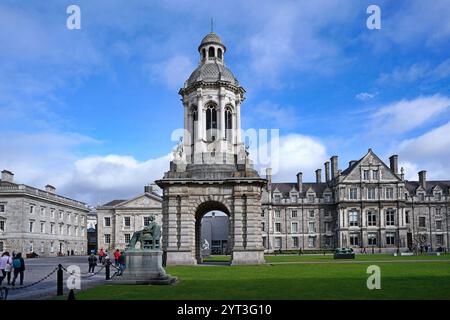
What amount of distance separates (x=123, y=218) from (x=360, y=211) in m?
42.8

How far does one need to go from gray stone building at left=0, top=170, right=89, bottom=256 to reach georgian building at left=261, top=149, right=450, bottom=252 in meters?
34.8

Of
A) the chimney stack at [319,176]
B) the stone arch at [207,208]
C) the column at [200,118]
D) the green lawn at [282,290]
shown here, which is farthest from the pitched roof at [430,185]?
the green lawn at [282,290]

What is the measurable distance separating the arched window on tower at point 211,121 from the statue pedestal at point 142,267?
63.9 feet

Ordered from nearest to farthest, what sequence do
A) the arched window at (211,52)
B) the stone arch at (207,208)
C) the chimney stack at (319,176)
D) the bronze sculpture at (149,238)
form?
the bronze sculpture at (149,238) < the stone arch at (207,208) < the arched window at (211,52) < the chimney stack at (319,176)

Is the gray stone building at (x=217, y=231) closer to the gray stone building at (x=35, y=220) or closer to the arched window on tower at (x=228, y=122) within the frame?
the gray stone building at (x=35, y=220)

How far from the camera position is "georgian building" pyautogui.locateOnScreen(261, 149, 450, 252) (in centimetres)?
8325

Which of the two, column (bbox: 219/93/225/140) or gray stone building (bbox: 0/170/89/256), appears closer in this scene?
column (bbox: 219/93/225/140)

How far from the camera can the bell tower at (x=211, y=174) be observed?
3812 centimetres

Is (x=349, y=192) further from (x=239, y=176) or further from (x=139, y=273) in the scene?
(x=139, y=273)

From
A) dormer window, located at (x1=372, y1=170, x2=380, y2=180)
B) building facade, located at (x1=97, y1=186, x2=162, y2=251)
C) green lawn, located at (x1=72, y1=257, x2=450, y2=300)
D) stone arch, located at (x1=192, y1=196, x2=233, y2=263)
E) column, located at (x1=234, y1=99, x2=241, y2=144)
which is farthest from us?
building facade, located at (x1=97, y1=186, x2=162, y2=251)


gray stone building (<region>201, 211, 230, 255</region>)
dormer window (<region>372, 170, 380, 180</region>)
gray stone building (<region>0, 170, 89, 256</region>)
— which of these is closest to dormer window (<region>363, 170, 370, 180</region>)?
dormer window (<region>372, 170, 380, 180</region>)

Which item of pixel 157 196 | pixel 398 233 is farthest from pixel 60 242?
pixel 398 233

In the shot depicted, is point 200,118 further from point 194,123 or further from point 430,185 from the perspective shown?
point 430,185

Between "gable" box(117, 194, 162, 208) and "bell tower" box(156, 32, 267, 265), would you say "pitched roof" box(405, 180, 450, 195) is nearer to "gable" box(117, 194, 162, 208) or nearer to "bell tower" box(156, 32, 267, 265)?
"gable" box(117, 194, 162, 208)
